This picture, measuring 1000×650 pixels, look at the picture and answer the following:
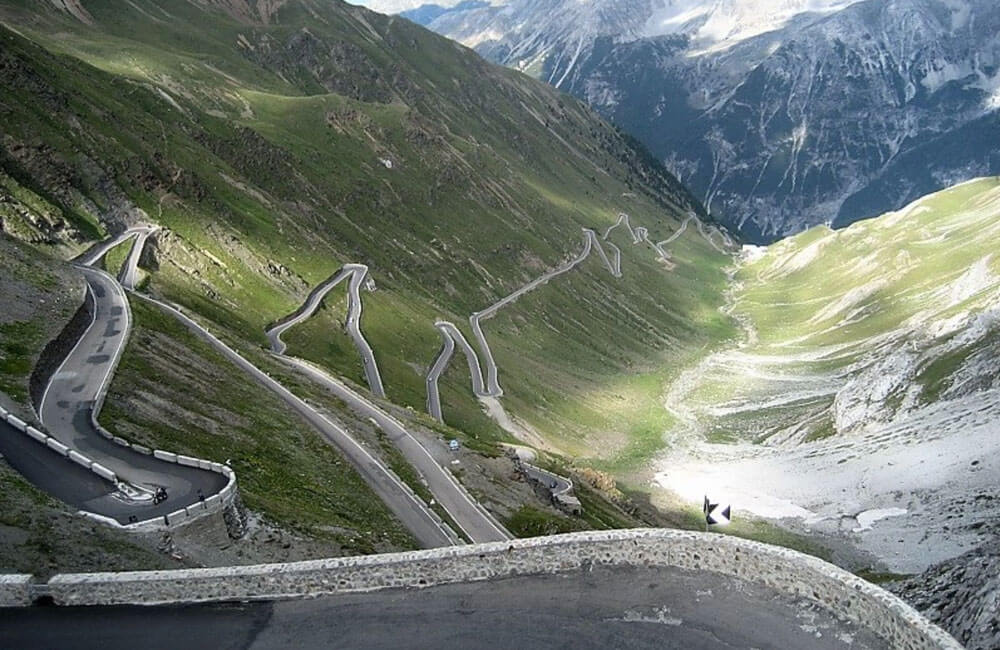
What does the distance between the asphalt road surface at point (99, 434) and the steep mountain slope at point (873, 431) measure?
56591 millimetres

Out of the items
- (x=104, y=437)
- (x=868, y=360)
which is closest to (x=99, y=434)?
(x=104, y=437)

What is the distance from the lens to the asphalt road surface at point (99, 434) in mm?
36656

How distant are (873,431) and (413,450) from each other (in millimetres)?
60319

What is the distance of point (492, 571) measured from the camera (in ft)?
91.6

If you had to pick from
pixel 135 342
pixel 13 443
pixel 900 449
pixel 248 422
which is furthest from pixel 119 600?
pixel 900 449

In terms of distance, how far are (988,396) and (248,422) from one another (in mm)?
79455

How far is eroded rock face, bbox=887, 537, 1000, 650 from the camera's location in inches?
1086

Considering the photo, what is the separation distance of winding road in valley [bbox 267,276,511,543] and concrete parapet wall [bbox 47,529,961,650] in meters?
24.8

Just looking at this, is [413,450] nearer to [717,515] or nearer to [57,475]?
[57,475]

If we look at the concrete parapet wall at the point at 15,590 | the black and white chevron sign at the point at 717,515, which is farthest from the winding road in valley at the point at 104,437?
the black and white chevron sign at the point at 717,515

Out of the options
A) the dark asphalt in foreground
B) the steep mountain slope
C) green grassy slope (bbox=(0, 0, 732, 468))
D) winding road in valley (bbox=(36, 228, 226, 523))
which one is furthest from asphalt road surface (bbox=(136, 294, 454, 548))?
the steep mountain slope

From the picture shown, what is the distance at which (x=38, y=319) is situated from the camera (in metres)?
57.8

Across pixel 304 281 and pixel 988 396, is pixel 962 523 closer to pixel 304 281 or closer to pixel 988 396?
pixel 988 396

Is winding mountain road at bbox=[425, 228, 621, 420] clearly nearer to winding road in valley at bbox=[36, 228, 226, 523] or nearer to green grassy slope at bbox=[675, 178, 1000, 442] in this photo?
green grassy slope at bbox=[675, 178, 1000, 442]
